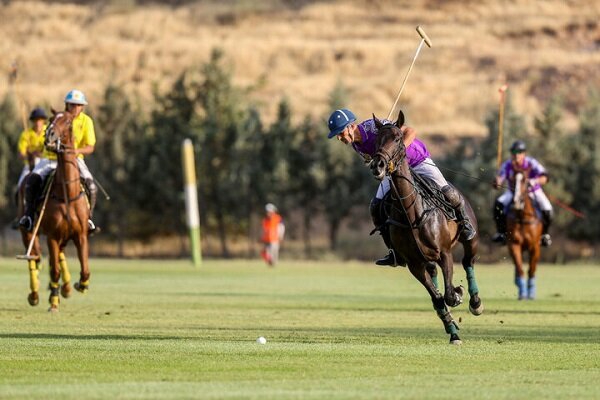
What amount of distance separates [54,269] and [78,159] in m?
1.84

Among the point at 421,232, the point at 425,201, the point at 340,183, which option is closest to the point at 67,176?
the point at 425,201

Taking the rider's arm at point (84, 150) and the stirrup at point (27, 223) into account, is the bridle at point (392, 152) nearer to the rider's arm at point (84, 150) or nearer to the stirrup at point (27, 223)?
the rider's arm at point (84, 150)

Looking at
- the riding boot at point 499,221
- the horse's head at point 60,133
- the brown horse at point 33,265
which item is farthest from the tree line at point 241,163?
the horse's head at point 60,133

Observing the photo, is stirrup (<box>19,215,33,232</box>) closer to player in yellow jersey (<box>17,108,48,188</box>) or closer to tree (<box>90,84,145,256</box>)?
player in yellow jersey (<box>17,108,48,188</box>)

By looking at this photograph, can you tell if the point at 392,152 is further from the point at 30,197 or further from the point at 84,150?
the point at 30,197

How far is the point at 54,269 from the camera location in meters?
24.1

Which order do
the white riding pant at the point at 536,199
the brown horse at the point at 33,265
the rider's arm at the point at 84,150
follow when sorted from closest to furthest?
the rider's arm at the point at 84,150, the brown horse at the point at 33,265, the white riding pant at the point at 536,199

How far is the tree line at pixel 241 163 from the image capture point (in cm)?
6869

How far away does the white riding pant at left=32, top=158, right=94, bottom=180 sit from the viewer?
78.1 feet

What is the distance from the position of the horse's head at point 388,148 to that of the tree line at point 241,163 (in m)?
49.4

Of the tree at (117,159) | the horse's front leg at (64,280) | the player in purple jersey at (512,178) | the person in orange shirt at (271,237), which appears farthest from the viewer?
the tree at (117,159)

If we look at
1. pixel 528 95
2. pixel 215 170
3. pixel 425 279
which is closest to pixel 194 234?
pixel 215 170

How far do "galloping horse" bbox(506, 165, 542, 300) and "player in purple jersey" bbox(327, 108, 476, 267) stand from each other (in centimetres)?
1133

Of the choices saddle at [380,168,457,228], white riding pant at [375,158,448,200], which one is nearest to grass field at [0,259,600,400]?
saddle at [380,168,457,228]
